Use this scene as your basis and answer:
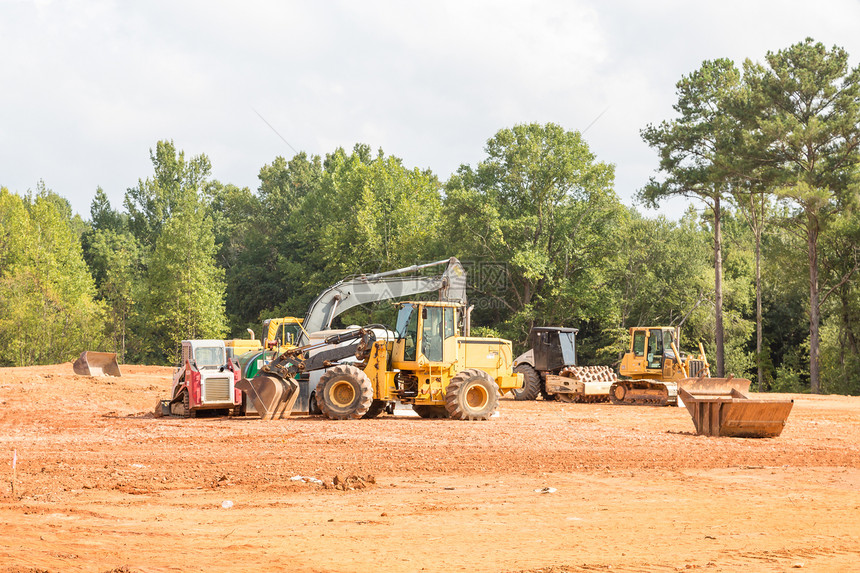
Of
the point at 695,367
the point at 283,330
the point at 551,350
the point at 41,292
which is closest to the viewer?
the point at 695,367

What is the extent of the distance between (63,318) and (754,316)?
4051cm

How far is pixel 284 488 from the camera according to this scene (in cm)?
1022

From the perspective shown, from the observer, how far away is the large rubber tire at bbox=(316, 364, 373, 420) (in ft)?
60.8

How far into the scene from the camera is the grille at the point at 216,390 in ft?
64.5

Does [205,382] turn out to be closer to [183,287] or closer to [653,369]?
[653,369]

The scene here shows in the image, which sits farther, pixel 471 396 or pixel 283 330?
pixel 283 330

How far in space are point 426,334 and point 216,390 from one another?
513 cm

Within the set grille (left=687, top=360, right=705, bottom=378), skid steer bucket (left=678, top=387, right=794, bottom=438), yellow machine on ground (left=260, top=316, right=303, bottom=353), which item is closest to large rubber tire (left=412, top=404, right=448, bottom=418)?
skid steer bucket (left=678, top=387, right=794, bottom=438)

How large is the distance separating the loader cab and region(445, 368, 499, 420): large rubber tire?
0.65 metres

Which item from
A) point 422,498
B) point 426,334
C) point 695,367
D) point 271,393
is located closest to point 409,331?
point 426,334

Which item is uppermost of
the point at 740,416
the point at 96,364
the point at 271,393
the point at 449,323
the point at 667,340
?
the point at 449,323

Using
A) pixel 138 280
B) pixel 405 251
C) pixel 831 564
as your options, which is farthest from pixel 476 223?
pixel 831 564

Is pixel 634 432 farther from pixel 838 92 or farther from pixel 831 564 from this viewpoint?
pixel 838 92

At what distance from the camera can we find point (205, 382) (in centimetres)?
1966
